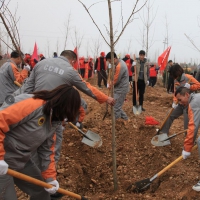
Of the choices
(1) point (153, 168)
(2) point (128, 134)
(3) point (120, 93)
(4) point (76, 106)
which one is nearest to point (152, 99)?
(3) point (120, 93)

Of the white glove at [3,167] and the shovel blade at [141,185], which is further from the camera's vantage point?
the shovel blade at [141,185]

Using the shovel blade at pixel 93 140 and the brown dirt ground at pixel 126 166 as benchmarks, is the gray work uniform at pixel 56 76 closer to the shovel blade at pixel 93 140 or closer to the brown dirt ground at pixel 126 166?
the shovel blade at pixel 93 140

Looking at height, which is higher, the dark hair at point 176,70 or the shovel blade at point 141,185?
the dark hair at point 176,70

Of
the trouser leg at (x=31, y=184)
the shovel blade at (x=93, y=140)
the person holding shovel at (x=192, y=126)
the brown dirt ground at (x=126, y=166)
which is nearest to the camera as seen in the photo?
the trouser leg at (x=31, y=184)

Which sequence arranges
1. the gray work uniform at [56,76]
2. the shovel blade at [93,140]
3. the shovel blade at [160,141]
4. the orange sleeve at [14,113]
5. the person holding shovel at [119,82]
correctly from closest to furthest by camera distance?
the orange sleeve at [14,113] → the gray work uniform at [56,76] → the shovel blade at [93,140] → the shovel blade at [160,141] → the person holding shovel at [119,82]

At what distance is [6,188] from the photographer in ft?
6.87

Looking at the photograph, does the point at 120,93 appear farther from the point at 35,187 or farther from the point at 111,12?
the point at 35,187

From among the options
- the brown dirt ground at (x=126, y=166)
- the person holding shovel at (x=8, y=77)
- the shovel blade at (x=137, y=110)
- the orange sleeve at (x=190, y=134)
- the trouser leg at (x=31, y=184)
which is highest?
the person holding shovel at (x=8, y=77)

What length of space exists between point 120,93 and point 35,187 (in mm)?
3815

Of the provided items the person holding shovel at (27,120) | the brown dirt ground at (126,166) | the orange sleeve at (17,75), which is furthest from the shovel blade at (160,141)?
the orange sleeve at (17,75)

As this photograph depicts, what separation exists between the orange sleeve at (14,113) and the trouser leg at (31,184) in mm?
559

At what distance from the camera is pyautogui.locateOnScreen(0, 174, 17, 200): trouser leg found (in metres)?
2.05

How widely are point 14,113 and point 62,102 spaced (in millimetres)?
375

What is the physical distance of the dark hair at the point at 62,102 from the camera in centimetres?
192
